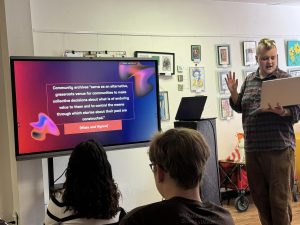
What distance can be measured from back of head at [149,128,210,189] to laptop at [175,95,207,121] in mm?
2386

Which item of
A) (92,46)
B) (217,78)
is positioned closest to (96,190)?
(92,46)

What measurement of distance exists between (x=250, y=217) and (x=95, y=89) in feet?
6.94

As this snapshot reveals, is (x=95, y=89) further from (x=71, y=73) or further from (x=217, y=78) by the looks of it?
(x=217, y=78)

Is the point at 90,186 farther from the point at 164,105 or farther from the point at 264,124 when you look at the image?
the point at 164,105

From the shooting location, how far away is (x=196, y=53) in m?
4.85

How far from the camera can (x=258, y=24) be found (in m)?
5.36

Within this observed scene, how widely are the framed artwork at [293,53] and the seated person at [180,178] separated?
474 centimetres

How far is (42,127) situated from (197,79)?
2.18 meters

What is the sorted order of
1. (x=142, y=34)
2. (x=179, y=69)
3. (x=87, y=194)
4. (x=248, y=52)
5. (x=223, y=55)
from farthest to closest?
(x=248, y=52) → (x=223, y=55) → (x=179, y=69) → (x=142, y=34) → (x=87, y=194)

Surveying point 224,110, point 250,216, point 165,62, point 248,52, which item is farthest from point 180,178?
point 248,52

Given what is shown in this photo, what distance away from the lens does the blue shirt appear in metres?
2.94

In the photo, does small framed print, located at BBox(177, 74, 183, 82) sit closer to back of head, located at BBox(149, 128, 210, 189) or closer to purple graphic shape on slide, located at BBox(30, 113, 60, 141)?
purple graphic shape on slide, located at BBox(30, 113, 60, 141)

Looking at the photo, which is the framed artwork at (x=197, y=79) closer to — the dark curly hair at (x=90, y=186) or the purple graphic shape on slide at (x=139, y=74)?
the purple graphic shape on slide at (x=139, y=74)

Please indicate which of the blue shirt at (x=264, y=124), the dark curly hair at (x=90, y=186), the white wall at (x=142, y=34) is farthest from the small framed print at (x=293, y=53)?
the dark curly hair at (x=90, y=186)
